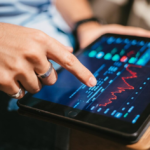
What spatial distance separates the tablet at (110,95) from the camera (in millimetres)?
360

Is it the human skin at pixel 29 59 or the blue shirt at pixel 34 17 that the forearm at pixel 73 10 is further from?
the human skin at pixel 29 59

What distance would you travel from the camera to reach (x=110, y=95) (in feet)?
1.36

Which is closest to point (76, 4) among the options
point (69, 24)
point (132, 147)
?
point (69, 24)

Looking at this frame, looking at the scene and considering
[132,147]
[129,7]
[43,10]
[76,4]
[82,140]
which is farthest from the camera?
[129,7]

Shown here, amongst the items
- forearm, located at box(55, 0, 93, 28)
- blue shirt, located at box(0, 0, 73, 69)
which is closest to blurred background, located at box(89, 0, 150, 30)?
forearm, located at box(55, 0, 93, 28)

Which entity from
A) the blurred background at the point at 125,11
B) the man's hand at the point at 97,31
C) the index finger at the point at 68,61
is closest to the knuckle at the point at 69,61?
the index finger at the point at 68,61

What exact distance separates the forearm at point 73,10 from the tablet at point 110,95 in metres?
0.32

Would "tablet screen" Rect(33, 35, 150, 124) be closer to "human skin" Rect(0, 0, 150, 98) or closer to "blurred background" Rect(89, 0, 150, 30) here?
"human skin" Rect(0, 0, 150, 98)

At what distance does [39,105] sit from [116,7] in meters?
0.79

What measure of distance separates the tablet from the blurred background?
17.9 inches

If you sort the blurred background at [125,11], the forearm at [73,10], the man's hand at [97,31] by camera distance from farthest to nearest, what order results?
the blurred background at [125,11] → the forearm at [73,10] → the man's hand at [97,31]

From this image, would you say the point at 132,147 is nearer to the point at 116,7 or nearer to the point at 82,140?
the point at 82,140

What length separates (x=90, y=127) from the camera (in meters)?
0.37

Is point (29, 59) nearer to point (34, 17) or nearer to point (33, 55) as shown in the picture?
point (33, 55)
